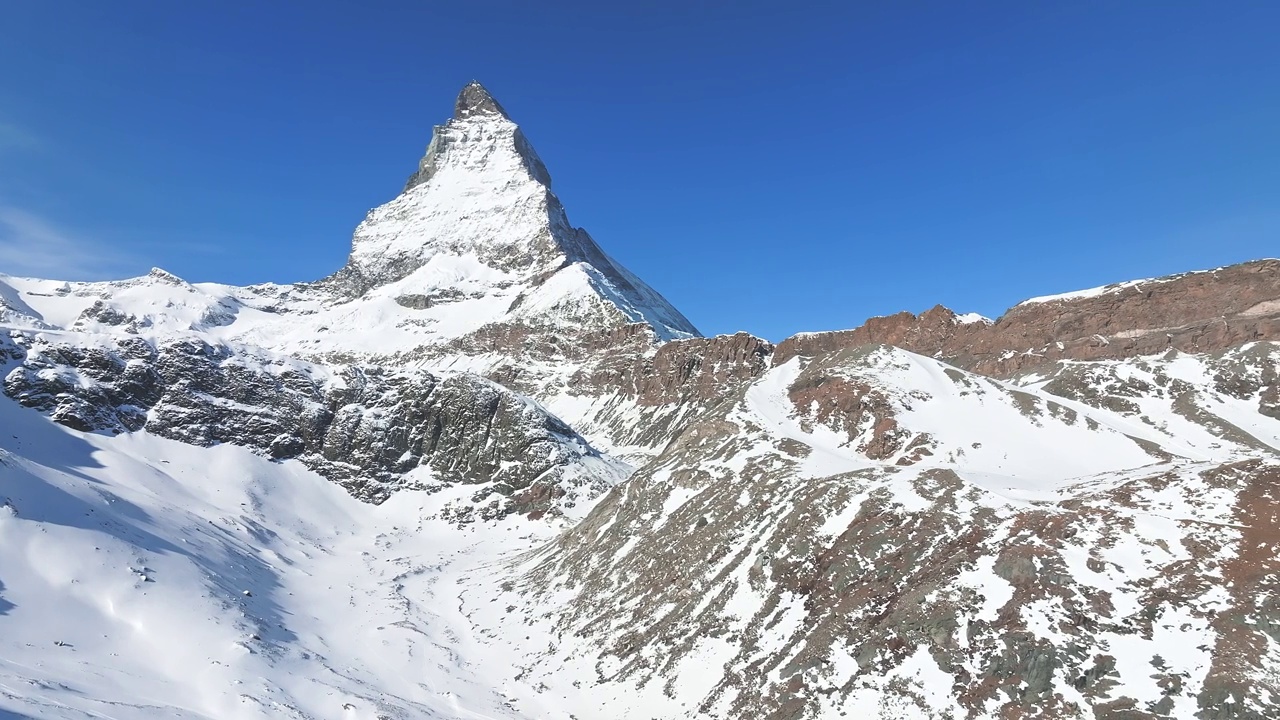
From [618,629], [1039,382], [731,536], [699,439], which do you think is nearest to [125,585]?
[618,629]

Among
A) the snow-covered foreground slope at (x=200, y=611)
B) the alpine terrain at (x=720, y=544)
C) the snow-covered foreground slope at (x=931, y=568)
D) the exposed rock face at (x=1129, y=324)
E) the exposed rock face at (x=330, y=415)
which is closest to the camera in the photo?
the snow-covered foreground slope at (x=931, y=568)

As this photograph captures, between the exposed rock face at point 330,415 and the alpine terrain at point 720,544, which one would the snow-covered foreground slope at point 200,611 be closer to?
the alpine terrain at point 720,544

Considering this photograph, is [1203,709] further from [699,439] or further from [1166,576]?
[699,439]

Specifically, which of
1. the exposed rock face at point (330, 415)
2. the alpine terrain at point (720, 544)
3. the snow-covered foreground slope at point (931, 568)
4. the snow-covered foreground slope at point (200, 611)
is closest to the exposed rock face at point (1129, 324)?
the alpine terrain at point (720, 544)

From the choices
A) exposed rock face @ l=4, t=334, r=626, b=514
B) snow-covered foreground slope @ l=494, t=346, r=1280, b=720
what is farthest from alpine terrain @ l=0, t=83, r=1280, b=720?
exposed rock face @ l=4, t=334, r=626, b=514

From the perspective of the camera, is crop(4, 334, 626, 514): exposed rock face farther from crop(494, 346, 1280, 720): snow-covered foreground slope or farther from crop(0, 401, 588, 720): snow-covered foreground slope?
crop(494, 346, 1280, 720): snow-covered foreground slope

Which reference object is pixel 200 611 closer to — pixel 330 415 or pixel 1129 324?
pixel 330 415

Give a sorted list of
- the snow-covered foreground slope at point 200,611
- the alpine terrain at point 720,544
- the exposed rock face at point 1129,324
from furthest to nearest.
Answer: the exposed rock face at point 1129,324, the snow-covered foreground slope at point 200,611, the alpine terrain at point 720,544
